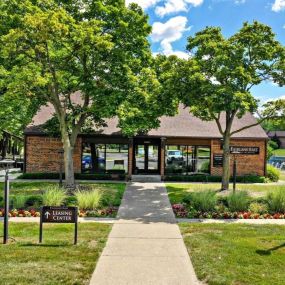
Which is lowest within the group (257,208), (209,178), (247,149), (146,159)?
(257,208)

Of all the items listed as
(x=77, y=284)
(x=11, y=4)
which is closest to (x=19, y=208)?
(x=77, y=284)

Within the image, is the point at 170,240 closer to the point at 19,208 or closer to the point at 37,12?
the point at 19,208

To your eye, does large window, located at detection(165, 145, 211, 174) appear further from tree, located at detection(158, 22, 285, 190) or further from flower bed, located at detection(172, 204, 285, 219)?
flower bed, located at detection(172, 204, 285, 219)

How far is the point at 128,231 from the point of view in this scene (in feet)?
37.0

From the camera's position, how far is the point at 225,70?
16.5 m

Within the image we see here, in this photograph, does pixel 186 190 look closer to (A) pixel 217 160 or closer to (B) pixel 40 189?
(A) pixel 217 160

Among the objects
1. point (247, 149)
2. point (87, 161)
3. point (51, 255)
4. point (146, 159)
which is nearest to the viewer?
point (51, 255)

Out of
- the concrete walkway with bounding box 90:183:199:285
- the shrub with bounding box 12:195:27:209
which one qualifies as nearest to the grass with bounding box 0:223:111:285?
the concrete walkway with bounding box 90:183:199:285

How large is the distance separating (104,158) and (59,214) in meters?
16.8

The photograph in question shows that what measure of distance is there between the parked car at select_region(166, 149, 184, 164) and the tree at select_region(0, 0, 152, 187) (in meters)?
8.08

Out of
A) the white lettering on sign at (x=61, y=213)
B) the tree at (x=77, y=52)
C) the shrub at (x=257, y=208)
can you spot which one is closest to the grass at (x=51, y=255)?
the white lettering on sign at (x=61, y=213)

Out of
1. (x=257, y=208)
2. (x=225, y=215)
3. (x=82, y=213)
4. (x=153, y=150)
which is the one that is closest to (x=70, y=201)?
(x=82, y=213)

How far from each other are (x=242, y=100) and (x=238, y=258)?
28.4 ft

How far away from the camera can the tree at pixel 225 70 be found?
16.3 m
